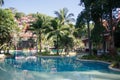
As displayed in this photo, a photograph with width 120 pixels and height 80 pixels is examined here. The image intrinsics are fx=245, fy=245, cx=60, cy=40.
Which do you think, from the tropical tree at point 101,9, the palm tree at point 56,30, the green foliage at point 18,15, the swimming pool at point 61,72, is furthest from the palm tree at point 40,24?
the green foliage at point 18,15

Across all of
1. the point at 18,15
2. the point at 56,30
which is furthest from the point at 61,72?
the point at 18,15

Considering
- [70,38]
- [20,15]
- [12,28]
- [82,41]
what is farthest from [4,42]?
[20,15]

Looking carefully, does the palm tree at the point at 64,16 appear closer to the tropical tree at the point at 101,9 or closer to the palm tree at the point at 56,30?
the palm tree at the point at 56,30

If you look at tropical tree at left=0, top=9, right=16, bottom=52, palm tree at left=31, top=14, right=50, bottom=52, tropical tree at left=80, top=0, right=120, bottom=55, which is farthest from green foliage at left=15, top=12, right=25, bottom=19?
tropical tree at left=80, top=0, right=120, bottom=55

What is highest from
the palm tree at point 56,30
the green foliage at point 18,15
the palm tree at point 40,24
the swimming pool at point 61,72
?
the green foliage at point 18,15

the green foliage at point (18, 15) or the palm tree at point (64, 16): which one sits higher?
the green foliage at point (18, 15)

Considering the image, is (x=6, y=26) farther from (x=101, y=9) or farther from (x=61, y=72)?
(x=61, y=72)

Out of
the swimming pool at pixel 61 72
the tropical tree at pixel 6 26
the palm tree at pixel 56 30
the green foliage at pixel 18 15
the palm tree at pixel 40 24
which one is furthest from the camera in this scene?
the green foliage at pixel 18 15

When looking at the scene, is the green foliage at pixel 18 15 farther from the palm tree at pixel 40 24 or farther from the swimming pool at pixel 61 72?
the swimming pool at pixel 61 72

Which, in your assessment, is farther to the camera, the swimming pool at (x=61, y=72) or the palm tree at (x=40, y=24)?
the palm tree at (x=40, y=24)

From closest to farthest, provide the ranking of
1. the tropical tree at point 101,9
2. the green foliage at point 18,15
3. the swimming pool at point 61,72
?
the swimming pool at point 61,72, the tropical tree at point 101,9, the green foliage at point 18,15

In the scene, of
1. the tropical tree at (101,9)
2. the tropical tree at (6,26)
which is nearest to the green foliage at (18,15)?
the tropical tree at (6,26)

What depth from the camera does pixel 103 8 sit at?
1160 inches

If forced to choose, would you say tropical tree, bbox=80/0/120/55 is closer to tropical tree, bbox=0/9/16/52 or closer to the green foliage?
tropical tree, bbox=0/9/16/52
